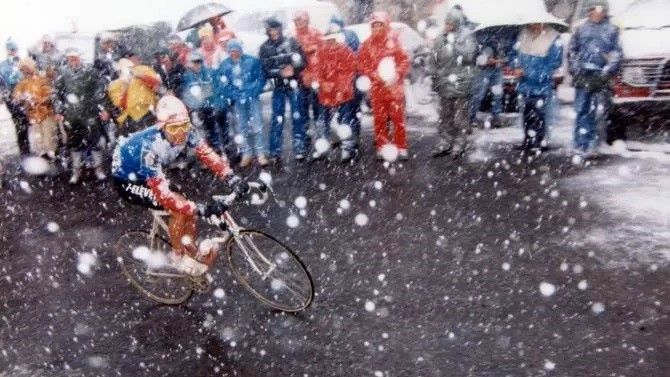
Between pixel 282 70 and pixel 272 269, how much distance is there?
404cm

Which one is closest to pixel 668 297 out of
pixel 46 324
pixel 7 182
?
pixel 46 324

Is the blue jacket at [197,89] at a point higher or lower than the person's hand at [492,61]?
lower

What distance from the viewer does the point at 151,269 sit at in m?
5.40

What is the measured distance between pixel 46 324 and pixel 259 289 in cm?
185

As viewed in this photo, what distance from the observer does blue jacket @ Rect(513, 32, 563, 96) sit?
7.75 metres

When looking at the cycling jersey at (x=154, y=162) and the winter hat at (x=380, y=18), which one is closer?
the cycling jersey at (x=154, y=162)

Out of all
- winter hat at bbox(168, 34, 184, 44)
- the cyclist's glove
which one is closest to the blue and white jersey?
the cyclist's glove

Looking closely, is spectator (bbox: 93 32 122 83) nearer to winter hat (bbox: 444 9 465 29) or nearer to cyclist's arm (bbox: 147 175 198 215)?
winter hat (bbox: 444 9 465 29)

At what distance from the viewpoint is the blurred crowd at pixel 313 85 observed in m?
7.71

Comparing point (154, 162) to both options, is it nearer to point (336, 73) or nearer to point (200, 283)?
point (200, 283)

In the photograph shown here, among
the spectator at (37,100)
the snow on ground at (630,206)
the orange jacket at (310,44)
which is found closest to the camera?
the snow on ground at (630,206)

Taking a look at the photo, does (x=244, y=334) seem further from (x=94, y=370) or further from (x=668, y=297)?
(x=668, y=297)

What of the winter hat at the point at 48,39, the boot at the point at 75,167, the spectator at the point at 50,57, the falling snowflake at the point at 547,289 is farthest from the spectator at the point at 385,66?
the winter hat at the point at 48,39

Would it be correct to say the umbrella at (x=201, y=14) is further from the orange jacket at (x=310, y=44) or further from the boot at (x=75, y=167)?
the boot at (x=75, y=167)
